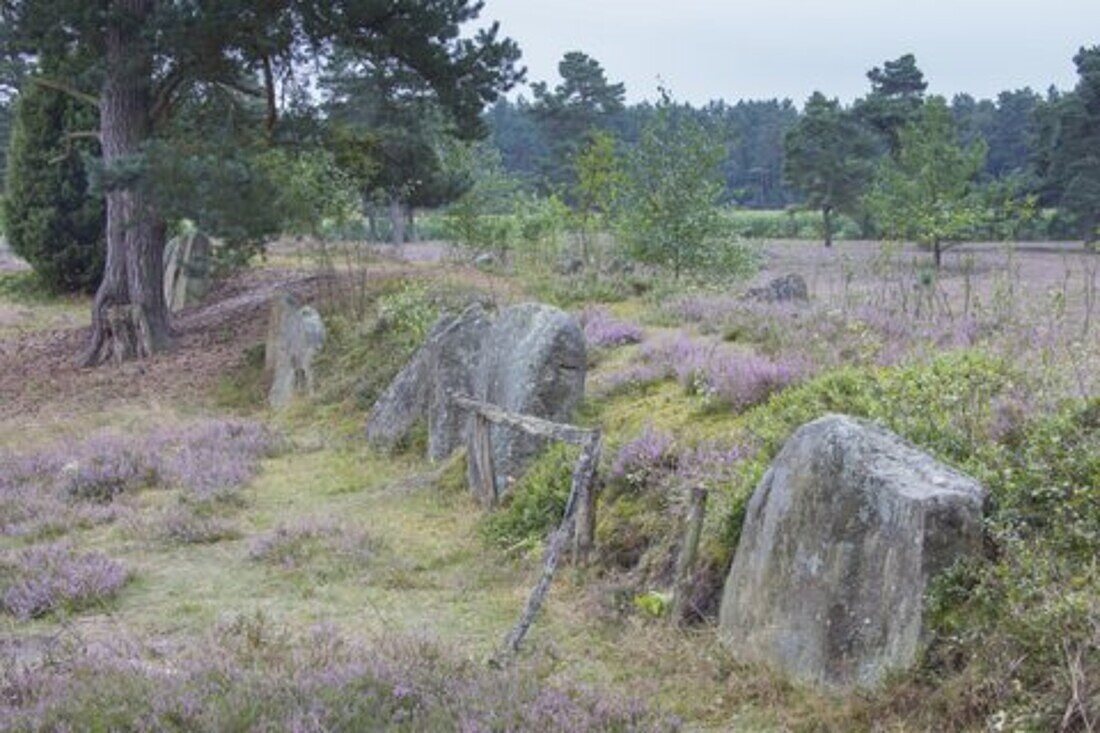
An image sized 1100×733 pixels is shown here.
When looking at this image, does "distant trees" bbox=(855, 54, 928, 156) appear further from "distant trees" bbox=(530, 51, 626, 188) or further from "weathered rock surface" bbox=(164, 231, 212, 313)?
"weathered rock surface" bbox=(164, 231, 212, 313)

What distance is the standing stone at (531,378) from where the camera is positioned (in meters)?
9.66

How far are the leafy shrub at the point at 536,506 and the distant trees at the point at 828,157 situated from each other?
54.5 meters

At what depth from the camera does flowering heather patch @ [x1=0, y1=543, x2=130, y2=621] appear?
24.0ft

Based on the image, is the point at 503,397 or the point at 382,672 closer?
the point at 382,672

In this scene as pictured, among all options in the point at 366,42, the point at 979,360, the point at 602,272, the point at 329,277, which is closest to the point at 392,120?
the point at 366,42

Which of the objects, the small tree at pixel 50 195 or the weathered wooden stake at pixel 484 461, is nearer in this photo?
the weathered wooden stake at pixel 484 461

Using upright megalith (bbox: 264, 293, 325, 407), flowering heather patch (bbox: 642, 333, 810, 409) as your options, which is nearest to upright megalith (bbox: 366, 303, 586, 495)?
flowering heather patch (bbox: 642, 333, 810, 409)

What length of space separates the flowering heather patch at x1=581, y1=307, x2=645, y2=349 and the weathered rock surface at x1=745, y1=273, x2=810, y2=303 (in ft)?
10.9

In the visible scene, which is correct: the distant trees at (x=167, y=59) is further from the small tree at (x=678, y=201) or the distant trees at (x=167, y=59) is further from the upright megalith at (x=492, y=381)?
the upright megalith at (x=492, y=381)

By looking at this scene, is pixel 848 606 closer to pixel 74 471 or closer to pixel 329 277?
pixel 74 471

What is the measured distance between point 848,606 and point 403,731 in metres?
2.32

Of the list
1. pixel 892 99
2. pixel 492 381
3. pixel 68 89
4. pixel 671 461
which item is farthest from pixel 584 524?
pixel 892 99

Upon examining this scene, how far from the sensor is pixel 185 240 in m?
25.3

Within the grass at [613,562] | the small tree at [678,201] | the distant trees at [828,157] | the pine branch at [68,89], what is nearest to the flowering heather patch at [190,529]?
the grass at [613,562]
